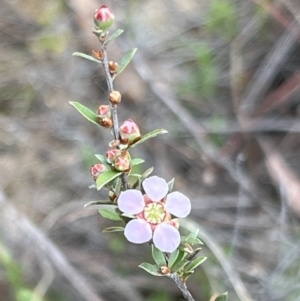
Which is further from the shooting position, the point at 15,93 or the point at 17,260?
the point at 15,93

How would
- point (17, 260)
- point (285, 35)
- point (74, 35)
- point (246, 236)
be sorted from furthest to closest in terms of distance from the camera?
1. point (74, 35)
2. point (285, 35)
3. point (246, 236)
4. point (17, 260)

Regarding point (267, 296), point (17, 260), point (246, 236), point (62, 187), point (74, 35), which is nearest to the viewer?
point (267, 296)

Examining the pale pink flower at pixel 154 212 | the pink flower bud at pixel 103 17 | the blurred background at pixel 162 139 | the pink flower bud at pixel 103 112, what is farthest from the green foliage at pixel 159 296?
the pink flower bud at pixel 103 17

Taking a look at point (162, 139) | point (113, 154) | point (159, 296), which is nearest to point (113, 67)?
point (113, 154)

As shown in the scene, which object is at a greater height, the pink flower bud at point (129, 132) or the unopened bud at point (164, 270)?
the pink flower bud at point (129, 132)

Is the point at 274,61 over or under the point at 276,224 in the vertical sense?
over

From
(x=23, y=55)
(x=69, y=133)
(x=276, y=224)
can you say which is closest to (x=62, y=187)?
(x=69, y=133)

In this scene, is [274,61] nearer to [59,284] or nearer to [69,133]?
[69,133]

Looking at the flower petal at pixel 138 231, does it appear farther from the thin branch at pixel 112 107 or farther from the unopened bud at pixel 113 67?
the unopened bud at pixel 113 67
